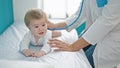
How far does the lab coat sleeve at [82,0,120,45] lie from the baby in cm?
32

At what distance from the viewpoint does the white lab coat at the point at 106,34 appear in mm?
1134

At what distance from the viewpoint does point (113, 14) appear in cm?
112

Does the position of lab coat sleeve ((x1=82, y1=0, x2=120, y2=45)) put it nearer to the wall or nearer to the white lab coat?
the white lab coat

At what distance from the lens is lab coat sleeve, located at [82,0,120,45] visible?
1121 mm

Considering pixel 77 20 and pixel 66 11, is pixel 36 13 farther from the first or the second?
pixel 66 11

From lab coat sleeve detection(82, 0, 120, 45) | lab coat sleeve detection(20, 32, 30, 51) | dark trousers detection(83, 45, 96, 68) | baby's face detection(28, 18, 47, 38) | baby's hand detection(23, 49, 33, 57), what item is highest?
lab coat sleeve detection(82, 0, 120, 45)

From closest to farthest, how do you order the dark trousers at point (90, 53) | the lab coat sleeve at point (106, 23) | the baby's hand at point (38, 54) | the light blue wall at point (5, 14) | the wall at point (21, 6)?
the lab coat sleeve at point (106, 23) < the baby's hand at point (38, 54) < the dark trousers at point (90, 53) < the light blue wall at point (5, 14) < the wall at point (21, 6)

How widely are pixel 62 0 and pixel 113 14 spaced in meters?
1.33

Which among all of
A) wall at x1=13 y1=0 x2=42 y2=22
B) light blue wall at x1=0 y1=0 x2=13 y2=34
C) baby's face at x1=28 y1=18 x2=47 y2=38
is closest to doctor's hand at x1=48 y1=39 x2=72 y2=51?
baby's face at x1=28 y1=18 x2=47 y2=38

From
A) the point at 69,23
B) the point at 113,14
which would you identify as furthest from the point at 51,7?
the point at 113,14

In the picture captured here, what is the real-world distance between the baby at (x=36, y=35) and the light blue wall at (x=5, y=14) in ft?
2.15

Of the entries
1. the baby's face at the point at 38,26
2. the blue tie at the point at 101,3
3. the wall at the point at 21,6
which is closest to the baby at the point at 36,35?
the baby's face at the point at 38,26

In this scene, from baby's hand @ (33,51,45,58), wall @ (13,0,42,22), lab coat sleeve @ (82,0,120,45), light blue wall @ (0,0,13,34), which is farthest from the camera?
wall @ (13,0,42,22)

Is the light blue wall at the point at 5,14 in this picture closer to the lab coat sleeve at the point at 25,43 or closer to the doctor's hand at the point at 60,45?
the lab coat sleeve at the point at 25,43
